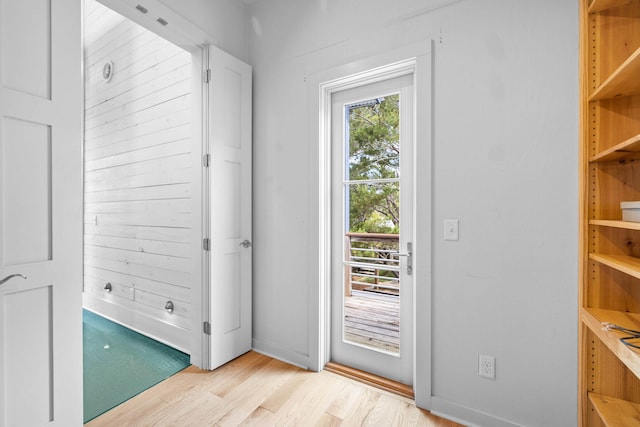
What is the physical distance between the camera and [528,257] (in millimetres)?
1519

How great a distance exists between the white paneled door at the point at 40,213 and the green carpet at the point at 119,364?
46cm

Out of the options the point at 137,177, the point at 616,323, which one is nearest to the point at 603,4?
the point at 616,323

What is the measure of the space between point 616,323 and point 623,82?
0.88m

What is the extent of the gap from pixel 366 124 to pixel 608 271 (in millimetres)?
1507

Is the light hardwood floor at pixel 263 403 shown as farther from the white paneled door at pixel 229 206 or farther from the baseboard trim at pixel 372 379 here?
the white paneled door at pixel 229 206

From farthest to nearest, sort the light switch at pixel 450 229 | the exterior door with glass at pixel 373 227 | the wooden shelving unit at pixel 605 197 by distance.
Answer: the exterior door with glass at pixel 373 227 < the light switch at pixel 450 229 < the wooden shelving unit at pixel 605 197

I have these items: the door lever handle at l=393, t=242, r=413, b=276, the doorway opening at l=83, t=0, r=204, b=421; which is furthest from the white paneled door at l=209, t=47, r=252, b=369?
the door lever handle at l=393, t=242, r=413, b=276

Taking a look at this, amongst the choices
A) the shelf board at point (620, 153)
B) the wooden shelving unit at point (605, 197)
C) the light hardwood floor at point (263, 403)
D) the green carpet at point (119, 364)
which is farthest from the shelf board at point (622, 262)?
the green carpet at point (119, 364)

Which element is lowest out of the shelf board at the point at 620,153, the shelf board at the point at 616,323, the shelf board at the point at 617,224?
the shelf board at the point at 616,323

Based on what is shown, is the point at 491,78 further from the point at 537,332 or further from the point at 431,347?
the point at 431,347

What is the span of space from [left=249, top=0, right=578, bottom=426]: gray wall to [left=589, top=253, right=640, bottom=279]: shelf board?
0.24m

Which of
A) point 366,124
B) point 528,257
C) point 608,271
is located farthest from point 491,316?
point 366,124

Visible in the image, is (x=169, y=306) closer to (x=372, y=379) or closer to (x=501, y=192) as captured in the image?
(x=372, y=379)

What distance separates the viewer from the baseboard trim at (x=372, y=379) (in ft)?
6.19
